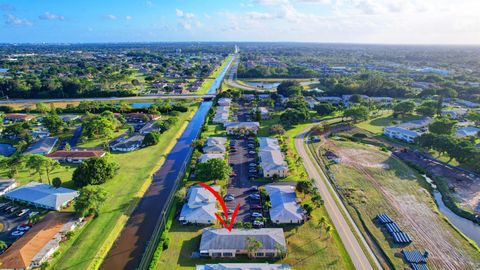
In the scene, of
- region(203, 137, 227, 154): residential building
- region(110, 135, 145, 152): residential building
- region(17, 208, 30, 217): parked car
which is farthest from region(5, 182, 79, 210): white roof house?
region(203, 137, 227, 154): residential building

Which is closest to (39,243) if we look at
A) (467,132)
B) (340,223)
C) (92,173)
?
(92,173)

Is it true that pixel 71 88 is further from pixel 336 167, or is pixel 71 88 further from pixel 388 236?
pixel 388 236

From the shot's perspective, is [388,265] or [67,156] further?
[67,156]

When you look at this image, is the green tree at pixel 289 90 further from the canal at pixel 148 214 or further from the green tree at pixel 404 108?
the canal at pixel 148 214

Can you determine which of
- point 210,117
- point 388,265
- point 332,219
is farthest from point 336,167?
point 210,117

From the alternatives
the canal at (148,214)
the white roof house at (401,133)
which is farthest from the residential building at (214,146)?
the white roof house at (401,133)

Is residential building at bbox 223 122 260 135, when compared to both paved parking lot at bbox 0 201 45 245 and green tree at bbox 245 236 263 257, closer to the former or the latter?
green tree at bbox 245 236 263 257
